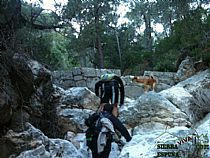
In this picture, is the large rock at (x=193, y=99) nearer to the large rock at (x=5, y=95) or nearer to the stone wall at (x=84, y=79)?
the stone wall at (x=84, y=79)

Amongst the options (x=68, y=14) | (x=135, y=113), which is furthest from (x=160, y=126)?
(x=68, y=14)

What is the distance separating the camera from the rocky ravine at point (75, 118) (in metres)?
3.80

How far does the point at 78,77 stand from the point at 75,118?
423 cm

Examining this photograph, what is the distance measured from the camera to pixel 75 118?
7.38 meters

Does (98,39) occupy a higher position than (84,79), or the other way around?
(98,39)

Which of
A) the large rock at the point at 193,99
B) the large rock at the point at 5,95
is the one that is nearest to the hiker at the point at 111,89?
the large rock at the point at 5,95

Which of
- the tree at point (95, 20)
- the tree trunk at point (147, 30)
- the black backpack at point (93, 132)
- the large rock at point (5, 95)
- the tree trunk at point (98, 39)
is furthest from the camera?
the tree trunk at point (147, 30)

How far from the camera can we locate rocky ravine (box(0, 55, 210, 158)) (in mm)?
3797

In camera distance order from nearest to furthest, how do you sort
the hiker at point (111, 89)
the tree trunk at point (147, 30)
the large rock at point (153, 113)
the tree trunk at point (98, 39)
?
1. the hiker at point (111, 89)
2. the large rock at point (153, 113)
3. the tree trunk at point (98, 39)
4. the tree trunk at point (147, 30)

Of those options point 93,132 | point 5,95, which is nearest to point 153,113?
point 93,132

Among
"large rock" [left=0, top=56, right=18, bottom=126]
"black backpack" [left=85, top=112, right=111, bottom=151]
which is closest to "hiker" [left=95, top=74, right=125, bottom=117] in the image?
"black backpack" [left=85, top=112, right=111, bottom=151]

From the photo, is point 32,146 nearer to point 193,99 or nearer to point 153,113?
point 153,113

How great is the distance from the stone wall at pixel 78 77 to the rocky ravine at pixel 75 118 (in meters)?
2.94

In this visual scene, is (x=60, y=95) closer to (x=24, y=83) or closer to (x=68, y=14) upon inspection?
(x=68, y=14)
